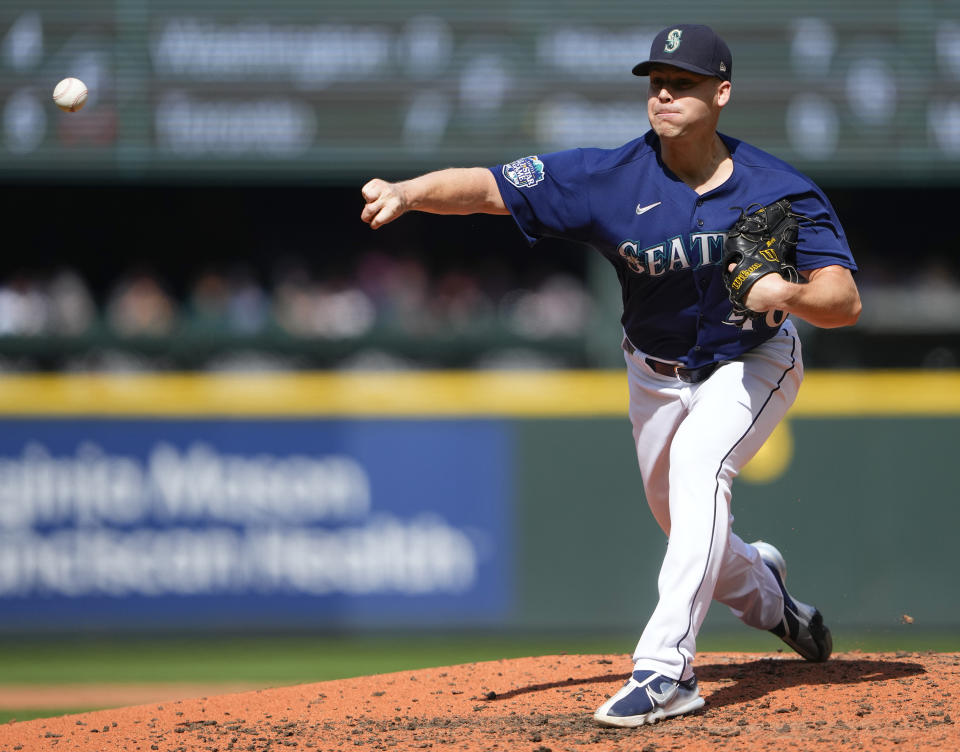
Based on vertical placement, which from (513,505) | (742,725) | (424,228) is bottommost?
(742,725)

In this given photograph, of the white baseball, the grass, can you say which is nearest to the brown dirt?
the white baseball

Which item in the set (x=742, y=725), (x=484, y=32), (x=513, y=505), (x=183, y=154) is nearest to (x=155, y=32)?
(x=183, y=154)

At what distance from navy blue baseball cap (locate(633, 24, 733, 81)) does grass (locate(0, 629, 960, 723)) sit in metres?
4.23

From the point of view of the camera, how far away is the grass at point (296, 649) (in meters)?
7.00

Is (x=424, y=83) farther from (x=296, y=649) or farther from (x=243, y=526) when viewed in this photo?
(x=296, y=649)

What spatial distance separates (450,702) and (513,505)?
3678 mm

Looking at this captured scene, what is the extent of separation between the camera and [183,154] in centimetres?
773

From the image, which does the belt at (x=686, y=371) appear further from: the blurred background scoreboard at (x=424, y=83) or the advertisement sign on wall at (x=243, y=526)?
the blurred background scoreboard at (x=424, y=83)

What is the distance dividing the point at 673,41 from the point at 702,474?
1093 mm

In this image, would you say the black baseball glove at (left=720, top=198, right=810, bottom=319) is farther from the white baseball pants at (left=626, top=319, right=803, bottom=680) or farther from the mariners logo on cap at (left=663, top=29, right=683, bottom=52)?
the mariners logo on cap at (left=663, top=29, right=683, bottom=52)

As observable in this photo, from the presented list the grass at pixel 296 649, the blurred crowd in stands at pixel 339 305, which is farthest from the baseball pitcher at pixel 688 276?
the blurred crowd in stands at pixel 339 305

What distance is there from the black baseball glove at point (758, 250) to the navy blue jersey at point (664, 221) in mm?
49

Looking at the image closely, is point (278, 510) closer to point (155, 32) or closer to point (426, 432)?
point (426, 432)

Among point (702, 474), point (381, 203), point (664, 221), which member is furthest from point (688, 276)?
point (381, 203)
